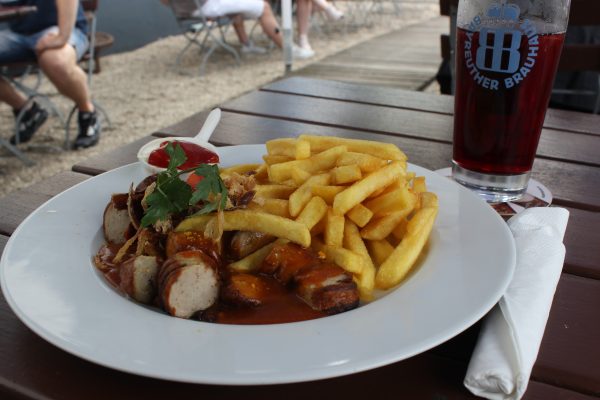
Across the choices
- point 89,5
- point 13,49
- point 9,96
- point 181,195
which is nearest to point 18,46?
point 13,49

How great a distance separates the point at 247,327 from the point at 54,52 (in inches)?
178

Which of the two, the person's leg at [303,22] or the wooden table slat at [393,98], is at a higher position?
the wooden table slat at [393,98]

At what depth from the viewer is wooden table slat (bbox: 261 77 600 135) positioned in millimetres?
2279

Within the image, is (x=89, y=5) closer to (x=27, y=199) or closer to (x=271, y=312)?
(x=27, y=199)

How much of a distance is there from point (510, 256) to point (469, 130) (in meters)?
0.56

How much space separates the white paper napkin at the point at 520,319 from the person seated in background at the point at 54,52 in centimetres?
441

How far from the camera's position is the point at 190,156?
5.12 feet

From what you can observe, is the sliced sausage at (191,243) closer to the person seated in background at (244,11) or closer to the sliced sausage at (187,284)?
the sliced sausage at (187,284)

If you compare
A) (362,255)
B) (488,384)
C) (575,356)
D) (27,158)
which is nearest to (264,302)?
(362,255)

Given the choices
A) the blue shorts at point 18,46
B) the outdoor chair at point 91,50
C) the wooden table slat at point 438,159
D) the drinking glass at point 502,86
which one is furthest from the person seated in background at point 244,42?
the drinking glass at point 502,86

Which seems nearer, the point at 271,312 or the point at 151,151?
the point at 271,312

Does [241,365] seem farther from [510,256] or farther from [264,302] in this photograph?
[510,256]

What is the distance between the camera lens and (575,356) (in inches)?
37.5

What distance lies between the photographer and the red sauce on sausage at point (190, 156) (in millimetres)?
1544
